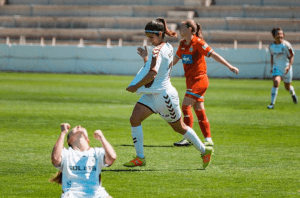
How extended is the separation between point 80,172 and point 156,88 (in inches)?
107

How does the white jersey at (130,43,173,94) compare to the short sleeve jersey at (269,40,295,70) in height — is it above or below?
above

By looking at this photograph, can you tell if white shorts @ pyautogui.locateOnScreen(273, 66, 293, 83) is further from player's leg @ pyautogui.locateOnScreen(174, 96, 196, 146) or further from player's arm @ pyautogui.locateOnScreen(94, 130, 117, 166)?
player's arm @ pyautogui.locateOnScreen(94, 130, 117, 166)

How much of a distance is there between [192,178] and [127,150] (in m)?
2.31

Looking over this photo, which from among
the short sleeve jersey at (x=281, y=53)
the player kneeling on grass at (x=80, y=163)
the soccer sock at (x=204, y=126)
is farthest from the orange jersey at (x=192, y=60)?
the short sleeve jersey at (x=281, y=53)

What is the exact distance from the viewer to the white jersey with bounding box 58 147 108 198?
486cm

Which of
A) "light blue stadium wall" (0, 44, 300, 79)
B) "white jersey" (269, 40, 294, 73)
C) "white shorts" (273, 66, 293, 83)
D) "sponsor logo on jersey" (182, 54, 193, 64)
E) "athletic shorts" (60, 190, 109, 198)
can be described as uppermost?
"sponsor logo on jersey" (182, 54, 193, 64)

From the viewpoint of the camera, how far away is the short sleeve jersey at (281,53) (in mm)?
17156

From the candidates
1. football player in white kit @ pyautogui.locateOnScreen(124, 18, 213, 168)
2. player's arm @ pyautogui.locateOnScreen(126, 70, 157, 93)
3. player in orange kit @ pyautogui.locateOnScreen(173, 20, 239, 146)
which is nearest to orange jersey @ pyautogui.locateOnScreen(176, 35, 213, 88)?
player in orange kit @ pyautogui.locateOnScreen(173, 20, 239, 146)

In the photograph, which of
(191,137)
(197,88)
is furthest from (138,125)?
(197,88)

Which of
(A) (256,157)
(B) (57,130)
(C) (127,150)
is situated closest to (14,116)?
(B) (57,130)

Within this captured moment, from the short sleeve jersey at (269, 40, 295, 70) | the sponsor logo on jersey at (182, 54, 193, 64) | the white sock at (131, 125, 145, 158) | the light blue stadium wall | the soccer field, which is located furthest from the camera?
the light blue stadium wall

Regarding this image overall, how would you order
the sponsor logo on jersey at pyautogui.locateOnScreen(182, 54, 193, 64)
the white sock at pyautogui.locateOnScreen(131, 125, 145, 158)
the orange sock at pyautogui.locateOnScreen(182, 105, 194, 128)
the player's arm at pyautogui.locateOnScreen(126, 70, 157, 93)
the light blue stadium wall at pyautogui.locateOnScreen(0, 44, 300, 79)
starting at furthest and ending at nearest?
the light blue stadium wall at pyautogui.locateOnScreen(0, 44, 300, 79) → the orange sock at pyautogui.locateOnScreen(182, 105, 194, 128) → the sponsor logo on jersey at pyautogui.locateOnScreen(182, 54, 193, 64) → the white sock at pyautogui.locateOnScreen(131, 125, 145, 158) → the player's arm at pyautogui.locateOnScreen(126, 70, 157, 93)

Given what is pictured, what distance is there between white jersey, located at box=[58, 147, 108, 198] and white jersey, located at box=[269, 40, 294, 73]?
13020 mm

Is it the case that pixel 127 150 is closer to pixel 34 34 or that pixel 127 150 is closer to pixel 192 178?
pixel 192 178
